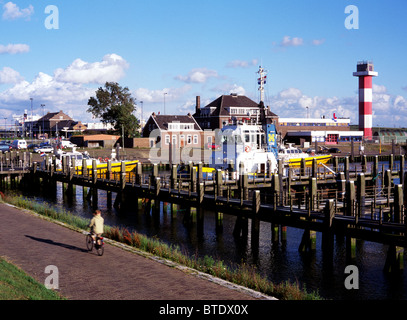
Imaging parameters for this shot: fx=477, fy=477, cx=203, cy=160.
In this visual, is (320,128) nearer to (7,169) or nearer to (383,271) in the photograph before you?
(7,169)

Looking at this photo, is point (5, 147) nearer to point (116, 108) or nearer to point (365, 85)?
point (116, 108)

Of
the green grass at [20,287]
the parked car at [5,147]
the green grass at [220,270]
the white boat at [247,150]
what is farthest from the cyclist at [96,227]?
the parked car at [5,147]

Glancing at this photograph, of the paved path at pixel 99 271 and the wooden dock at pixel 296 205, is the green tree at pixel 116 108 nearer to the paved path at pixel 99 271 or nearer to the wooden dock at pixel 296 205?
the wooden dock at pixel 296 205

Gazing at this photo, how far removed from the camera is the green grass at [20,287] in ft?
41.0

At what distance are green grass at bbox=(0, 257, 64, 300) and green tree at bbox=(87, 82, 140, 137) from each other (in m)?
86.2

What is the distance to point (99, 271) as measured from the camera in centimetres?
1583

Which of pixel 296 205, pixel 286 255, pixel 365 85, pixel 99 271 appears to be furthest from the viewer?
pixel 365 85

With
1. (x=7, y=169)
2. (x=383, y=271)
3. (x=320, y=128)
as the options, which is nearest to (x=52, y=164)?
(x=7, y=169)

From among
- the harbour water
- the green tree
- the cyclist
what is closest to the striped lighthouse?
the green tree

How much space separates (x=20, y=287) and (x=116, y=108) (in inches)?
3562

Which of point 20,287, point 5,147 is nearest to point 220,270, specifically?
point 20,287
